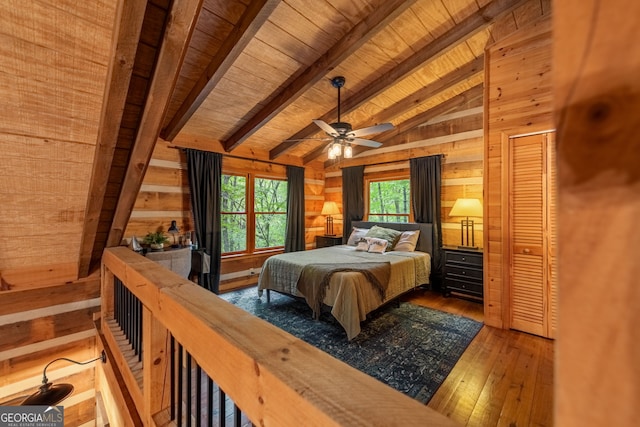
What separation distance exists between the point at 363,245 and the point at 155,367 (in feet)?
11.6

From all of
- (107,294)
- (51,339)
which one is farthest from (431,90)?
(51,339)

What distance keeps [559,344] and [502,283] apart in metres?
3.18

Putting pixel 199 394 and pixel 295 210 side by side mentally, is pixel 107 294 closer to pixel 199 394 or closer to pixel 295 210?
pixel 199 394

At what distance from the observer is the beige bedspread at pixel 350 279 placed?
2.79 meters

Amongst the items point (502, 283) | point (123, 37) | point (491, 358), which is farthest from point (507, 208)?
point (123, 37)

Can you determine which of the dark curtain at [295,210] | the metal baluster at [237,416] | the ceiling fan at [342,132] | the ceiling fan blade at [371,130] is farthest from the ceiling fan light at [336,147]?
the metal baluster at [237,416]

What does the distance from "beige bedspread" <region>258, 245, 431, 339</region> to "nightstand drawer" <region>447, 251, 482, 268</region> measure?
Answer: 36 cm

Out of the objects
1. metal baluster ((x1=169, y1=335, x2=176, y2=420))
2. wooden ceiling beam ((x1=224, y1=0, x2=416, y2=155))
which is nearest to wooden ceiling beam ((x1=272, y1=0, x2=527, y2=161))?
wooden ceiling beam ((x1=224, y1=0, x2=416, y2=155))

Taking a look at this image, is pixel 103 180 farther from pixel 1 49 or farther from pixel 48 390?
pixel 48 390

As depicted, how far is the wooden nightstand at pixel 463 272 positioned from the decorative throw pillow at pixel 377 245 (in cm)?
87

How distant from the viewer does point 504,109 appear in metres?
2.88

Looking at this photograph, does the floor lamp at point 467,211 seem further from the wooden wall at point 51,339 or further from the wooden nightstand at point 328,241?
the wooden wall at point 51,339

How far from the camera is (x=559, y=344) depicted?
0.89ft

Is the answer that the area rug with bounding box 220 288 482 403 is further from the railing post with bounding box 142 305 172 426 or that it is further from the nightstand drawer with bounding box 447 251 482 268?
the railing post with bounding box 142 305 172 426
